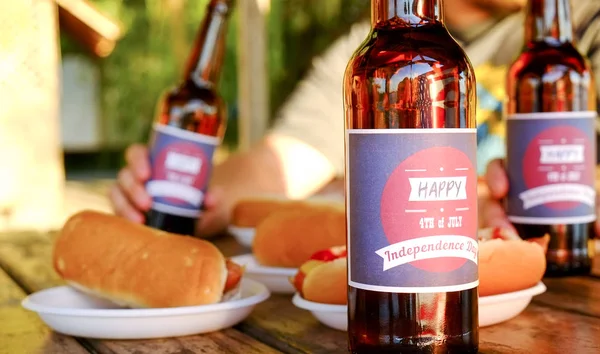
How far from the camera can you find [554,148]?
3.25 feet

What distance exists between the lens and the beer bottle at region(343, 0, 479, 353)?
0.62 meters

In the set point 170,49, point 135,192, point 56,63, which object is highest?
point 170,49

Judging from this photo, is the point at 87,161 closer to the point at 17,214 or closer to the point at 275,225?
the point at 17,214

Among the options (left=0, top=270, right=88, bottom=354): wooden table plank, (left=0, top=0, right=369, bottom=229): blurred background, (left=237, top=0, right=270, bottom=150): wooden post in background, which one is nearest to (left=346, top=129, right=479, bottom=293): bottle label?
(left=0, top=270, right=88, bottom=354): wooden table plank

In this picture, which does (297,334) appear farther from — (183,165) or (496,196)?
(183,165)

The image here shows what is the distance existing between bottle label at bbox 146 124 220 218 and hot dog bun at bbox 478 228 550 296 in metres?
0.56

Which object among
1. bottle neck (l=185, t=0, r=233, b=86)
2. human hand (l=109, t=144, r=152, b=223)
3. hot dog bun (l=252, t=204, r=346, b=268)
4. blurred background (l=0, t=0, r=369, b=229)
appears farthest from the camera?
blurred background (l=0, t=0, r=369, b=229)

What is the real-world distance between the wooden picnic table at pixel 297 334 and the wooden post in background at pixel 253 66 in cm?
224

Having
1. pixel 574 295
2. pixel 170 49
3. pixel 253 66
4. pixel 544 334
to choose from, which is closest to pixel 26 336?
pixel 544 334

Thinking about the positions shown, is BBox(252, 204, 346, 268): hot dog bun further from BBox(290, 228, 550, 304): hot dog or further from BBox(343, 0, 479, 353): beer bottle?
BBox(343, 0, 479, 353): beer bottle

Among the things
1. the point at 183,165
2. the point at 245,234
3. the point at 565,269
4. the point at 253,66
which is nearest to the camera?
the point at 565,269

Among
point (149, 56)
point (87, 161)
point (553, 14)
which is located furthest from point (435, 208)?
point (87, 161)

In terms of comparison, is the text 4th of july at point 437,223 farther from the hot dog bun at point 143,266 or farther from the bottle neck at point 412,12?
the hot dog bun at point 143,266

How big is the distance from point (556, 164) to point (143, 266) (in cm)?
54
